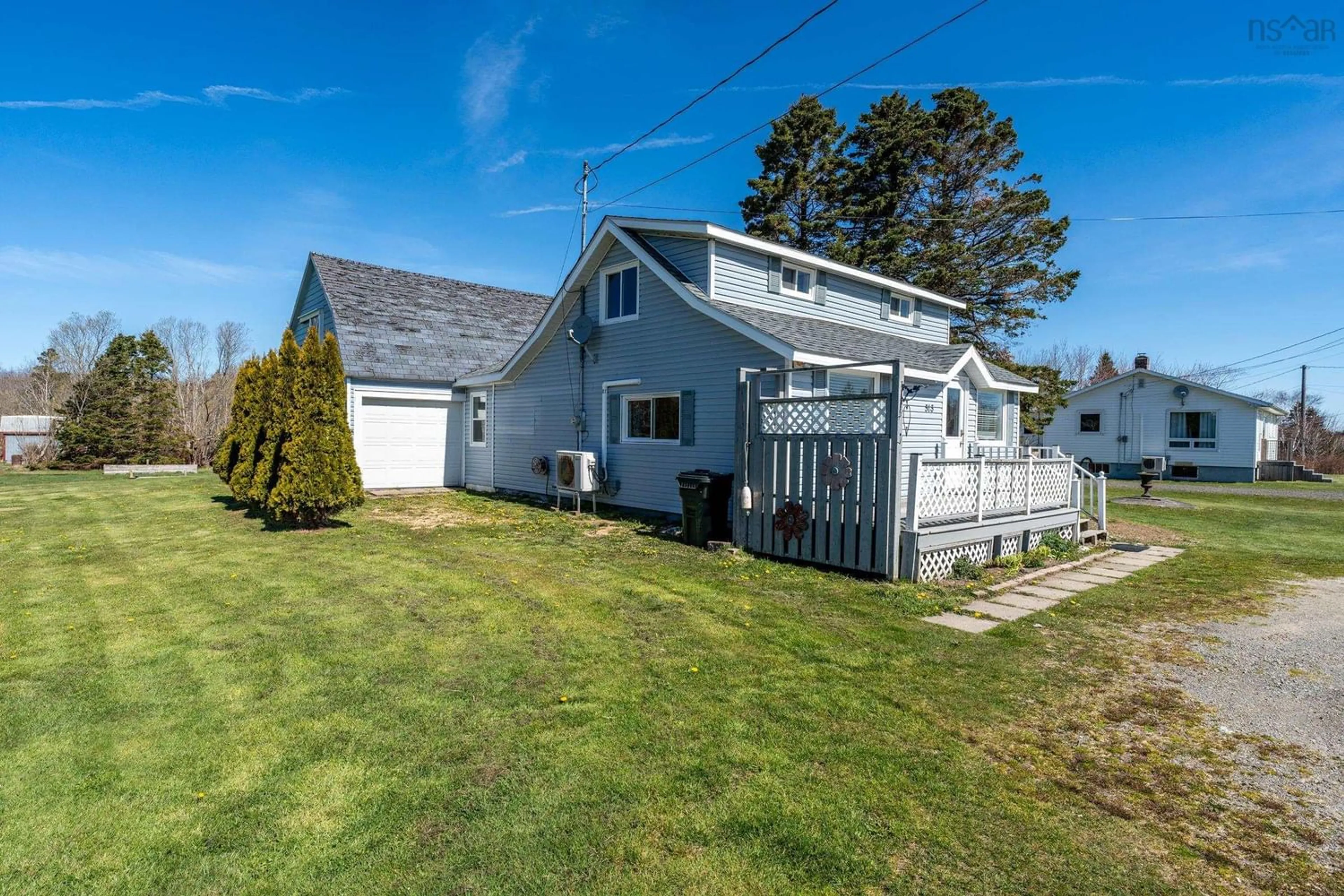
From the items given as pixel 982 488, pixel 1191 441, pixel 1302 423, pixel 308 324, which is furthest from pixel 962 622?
pixel 1302 423

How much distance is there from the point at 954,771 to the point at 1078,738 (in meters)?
0.99

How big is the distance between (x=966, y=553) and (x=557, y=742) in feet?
21.3

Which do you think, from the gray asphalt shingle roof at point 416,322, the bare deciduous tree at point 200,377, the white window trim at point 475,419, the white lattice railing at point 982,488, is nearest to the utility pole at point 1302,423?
the white lattice railing at point 982,488

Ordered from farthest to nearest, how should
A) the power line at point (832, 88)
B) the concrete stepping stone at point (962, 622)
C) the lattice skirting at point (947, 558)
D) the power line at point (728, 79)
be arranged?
the power line at point (728, 79)
the power line at point (832, 88)
the lattice skirting at point (947, 558)
the concrete stepping stone at point (962, 622)

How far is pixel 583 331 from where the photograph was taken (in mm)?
13195

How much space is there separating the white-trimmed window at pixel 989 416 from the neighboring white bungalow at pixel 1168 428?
41.5 feet

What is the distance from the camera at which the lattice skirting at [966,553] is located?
7305 mm

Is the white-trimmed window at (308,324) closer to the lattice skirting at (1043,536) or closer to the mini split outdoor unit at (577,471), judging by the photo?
the mini split outdoor unit at (577,471)

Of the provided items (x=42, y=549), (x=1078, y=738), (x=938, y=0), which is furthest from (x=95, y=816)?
(x=938, y=0)

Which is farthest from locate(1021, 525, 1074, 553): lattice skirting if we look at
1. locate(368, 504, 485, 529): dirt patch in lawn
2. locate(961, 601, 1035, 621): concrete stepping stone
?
locate(368, 504, 485, 529): dirt patch in lawn

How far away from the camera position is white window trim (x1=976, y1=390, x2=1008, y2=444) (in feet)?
49.4

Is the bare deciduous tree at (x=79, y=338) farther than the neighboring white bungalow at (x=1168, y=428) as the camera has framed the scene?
Yes

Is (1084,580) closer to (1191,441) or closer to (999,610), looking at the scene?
(999,610)

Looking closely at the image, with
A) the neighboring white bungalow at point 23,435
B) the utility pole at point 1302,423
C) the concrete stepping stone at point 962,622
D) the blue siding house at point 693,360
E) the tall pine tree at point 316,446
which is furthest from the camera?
the utility pole at point 1302,423
